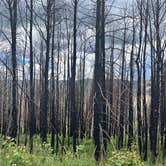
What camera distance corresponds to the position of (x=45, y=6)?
1877cm

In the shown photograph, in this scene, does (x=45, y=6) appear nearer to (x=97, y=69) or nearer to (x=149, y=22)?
(x=149, y=22)

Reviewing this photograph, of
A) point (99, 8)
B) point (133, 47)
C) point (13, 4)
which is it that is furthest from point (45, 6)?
point (99, 8)

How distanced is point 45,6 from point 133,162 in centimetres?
1399

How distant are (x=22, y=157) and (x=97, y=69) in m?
3.97

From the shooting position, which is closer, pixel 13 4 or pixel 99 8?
pixel 99 8

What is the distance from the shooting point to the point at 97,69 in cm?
887

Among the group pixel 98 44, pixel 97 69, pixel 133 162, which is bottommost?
pixel 133 162

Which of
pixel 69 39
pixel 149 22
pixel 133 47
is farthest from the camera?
pixel 69 39

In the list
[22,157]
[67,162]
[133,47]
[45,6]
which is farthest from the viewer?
[133,47]

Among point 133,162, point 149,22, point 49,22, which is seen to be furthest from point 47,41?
point 133,162

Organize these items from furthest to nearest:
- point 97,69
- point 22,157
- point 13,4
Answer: point 13,4, point 97,69, point 22,157

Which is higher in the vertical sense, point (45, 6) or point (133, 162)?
point (45, 6)

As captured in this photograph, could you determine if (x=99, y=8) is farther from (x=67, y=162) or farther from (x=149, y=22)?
(x=149, y=22)

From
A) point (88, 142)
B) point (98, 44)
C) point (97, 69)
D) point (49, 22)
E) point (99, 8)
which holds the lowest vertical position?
point (88, 142)
